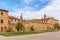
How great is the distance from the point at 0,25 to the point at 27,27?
449 inches

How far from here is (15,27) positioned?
57.4 m

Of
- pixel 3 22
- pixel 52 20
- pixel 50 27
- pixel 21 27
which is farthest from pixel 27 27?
pixel 52 20

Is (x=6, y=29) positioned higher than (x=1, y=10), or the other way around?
(x=1, y=10)

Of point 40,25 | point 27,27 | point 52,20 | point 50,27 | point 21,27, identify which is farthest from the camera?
point 52,20

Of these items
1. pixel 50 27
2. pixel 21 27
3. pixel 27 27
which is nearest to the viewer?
pixel 21 27

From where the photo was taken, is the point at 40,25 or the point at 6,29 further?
the point at 40,25

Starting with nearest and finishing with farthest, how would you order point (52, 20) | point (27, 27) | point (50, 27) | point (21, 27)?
point (21, 27) → point (27, 27) → point (50, 27) → point (52, 20)

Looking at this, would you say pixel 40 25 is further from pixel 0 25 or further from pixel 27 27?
pixel 0 25

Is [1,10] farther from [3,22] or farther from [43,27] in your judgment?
[43,27]

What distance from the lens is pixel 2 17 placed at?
58.1 m

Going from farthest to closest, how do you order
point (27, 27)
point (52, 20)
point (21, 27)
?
point (52, 20)
point (27, 27)
point (21, 27)

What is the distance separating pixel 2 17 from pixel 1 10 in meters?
2.84

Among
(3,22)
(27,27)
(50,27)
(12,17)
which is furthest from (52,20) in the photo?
(3,22)

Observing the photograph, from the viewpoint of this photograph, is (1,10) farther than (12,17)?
No
